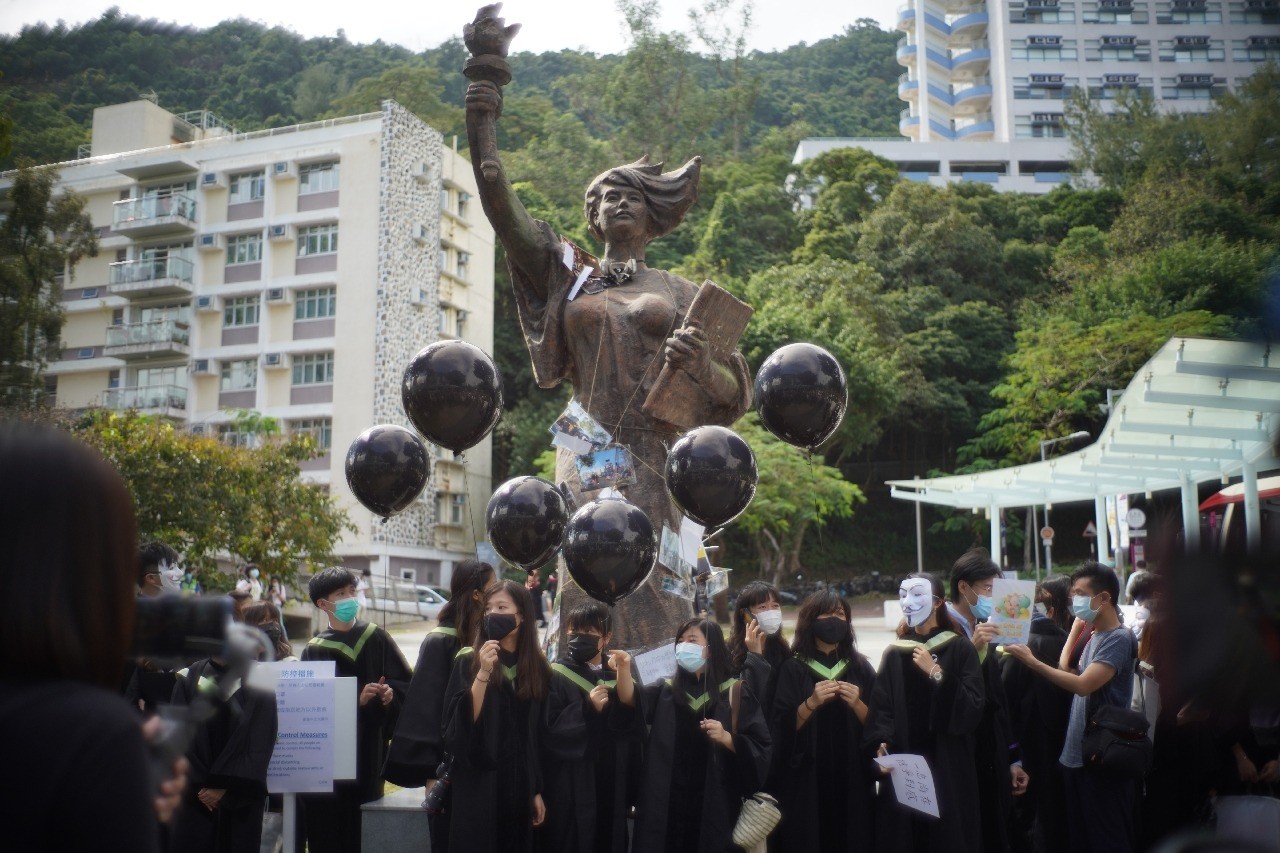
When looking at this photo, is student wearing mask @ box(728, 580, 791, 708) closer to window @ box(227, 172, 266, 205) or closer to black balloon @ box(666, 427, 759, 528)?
black balloon @ box(666, 427, 759, 528)

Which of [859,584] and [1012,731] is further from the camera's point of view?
[859,584]

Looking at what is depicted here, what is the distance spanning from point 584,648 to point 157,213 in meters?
40.7

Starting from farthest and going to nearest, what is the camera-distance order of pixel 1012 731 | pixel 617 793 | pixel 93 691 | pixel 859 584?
pixel 859 584
pixel 1012 731
pixel 617 793
pixel 93 691

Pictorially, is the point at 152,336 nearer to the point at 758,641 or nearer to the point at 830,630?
the point at 758,641

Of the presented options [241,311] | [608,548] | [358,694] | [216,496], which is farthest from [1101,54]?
[608,548]

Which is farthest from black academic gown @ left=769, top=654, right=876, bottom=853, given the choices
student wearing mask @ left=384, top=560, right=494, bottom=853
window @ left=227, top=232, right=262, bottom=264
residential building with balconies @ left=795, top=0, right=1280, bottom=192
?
residential building with balconies @ left=795, top=0, right=1280, bottom=192

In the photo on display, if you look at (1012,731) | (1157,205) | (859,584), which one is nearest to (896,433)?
(859,584)

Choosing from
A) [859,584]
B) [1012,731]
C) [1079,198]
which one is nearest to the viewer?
[1012,731]

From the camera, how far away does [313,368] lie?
3981 cm

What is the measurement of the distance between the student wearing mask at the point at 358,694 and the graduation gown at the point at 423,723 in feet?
1.75

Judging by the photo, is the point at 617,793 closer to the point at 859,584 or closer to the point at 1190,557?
the point at 1190,557

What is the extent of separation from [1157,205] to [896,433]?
1257 cm

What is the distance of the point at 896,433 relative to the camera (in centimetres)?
4444

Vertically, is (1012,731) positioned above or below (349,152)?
below
